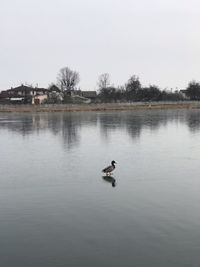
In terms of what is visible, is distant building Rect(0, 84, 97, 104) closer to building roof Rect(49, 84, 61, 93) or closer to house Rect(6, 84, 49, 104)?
house Rect(6, 84, 49, 104)

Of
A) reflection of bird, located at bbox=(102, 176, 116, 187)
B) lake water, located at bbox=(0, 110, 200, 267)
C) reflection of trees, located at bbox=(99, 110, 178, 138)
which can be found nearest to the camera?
lake water, located at bbox=(0, 110, 200, 267)

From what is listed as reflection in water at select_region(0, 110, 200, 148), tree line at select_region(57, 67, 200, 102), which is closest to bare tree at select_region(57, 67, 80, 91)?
tree line at select_region(57, 67, 200, 102)

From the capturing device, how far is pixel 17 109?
90.1 m

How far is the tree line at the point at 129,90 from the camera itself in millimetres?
133125

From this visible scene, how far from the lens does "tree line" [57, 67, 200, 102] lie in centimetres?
13312

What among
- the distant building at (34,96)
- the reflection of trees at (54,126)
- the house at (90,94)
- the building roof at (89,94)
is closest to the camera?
the reflection of trees at (54,126)

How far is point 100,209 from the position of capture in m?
11.9

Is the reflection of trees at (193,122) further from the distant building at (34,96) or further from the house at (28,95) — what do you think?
the house at (28,95)

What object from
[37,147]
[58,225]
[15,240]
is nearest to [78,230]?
[58,225]

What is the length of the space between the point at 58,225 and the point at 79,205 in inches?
69.4

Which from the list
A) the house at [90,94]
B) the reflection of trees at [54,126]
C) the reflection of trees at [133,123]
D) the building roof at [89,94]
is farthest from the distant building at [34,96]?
the reflection of trees at [133,123]

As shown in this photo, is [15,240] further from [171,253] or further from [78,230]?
[171,253]

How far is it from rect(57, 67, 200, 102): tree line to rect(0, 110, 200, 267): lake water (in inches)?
4335

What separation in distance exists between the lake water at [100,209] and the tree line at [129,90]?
11010 cm
